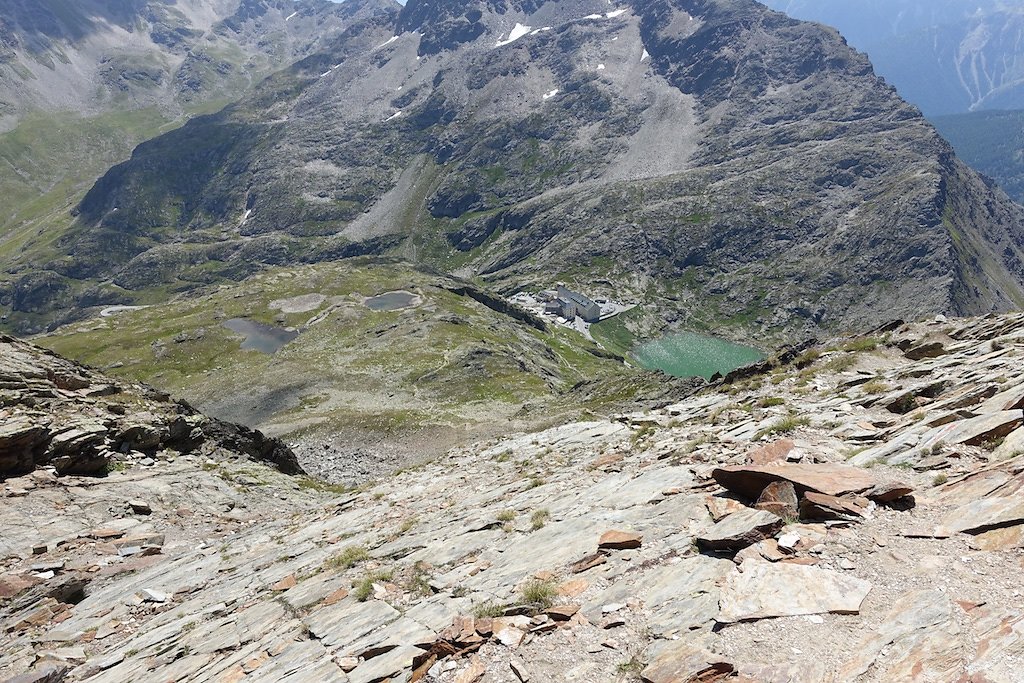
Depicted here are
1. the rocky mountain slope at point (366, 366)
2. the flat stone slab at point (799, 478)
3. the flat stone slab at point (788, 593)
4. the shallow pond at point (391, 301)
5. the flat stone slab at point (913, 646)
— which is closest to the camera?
the flat stone slab at point (913, 646)

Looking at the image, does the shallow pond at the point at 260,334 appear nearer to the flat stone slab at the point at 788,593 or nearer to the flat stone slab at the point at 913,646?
the flat stone slab at the point at 788,593

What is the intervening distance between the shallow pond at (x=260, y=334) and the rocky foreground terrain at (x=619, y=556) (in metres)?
117

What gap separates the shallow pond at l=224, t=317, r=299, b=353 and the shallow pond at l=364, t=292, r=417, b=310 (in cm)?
2535

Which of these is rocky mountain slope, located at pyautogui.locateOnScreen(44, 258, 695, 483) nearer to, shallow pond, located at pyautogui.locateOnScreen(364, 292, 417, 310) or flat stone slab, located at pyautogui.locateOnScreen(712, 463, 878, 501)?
shallow pond, located at pyautogui.locateOnScreen(364, 292, 417, 310)

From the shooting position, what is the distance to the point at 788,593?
9.27 metres

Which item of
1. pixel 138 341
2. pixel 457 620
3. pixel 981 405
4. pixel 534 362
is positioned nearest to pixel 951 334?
pixel 981 405

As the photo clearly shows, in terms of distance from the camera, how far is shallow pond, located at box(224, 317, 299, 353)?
14188 cm

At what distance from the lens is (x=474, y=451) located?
38.7m

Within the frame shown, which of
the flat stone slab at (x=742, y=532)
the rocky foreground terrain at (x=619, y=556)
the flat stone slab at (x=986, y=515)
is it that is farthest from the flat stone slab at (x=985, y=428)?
the flat stone slab at (x=742, y=532)

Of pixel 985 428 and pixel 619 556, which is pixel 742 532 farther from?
pixel 985 428

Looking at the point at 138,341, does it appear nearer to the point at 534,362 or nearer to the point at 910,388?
the point at 534,362

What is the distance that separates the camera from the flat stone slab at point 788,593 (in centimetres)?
893

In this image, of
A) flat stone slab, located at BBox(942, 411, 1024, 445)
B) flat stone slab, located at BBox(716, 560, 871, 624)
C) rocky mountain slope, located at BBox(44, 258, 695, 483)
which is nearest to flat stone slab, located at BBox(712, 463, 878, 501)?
flat stone slab, located at BBox(716, 560, 871, 624)

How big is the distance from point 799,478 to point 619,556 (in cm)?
430
